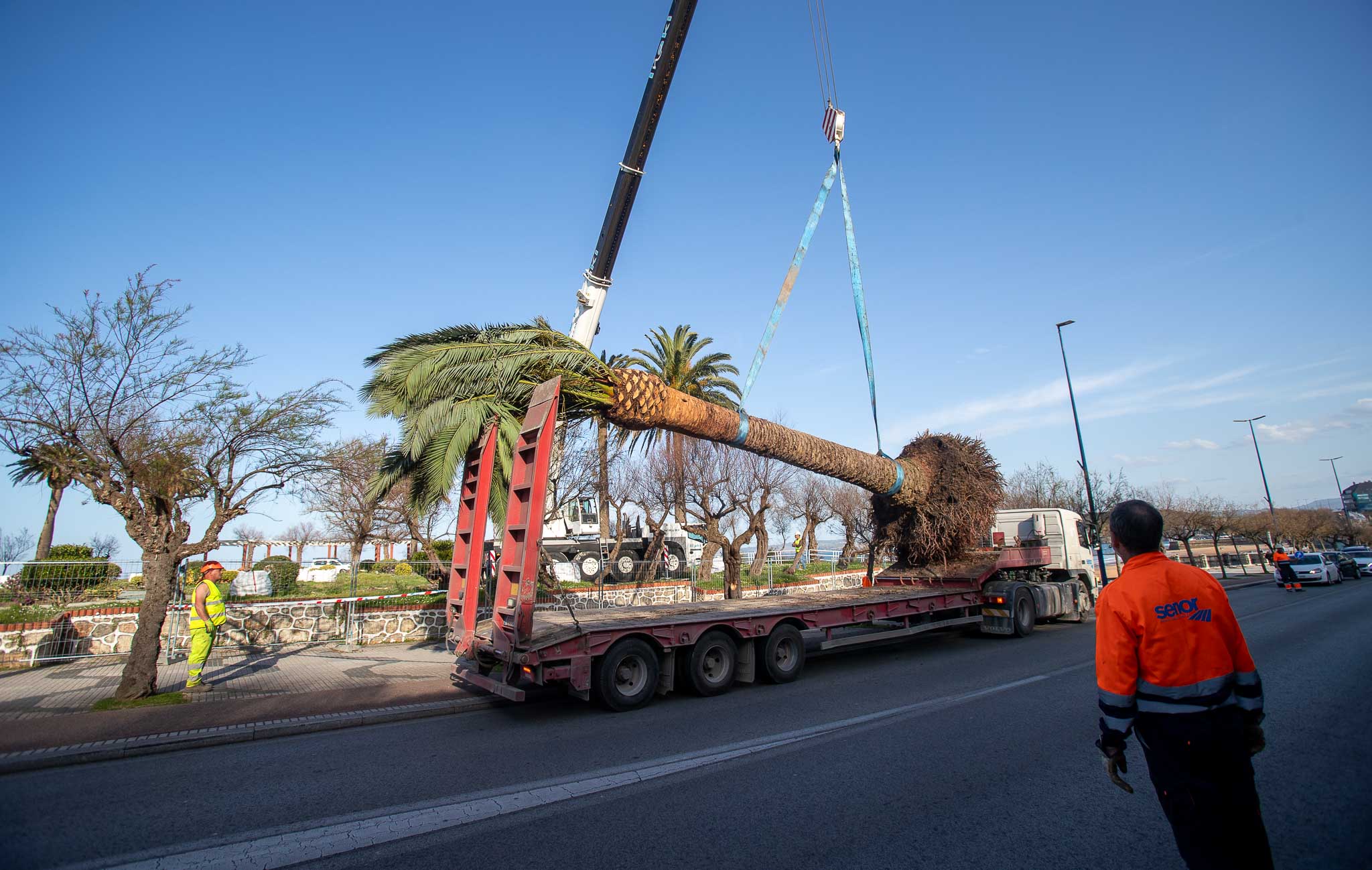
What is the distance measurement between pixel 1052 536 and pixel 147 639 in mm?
18020

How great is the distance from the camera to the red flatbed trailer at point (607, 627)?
304 inches

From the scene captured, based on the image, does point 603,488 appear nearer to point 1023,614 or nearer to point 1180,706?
point 1023,614

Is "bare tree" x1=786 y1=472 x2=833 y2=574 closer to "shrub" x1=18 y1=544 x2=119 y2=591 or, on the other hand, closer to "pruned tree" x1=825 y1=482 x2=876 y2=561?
"pruned tree" x1=825 y1=482 x2=876 y2=561

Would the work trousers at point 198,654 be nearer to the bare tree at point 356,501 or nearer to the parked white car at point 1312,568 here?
the bare tree at point 356,501

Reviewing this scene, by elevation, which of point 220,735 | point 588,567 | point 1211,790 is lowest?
point 220,735

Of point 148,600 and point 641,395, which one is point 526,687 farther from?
point 148,600

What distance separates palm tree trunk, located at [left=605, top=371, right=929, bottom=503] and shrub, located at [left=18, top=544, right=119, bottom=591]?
12.4 metres

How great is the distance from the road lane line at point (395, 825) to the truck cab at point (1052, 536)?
12.2 m

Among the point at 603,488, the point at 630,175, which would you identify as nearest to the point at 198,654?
the point at 630,175

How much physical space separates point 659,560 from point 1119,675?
24.2 metres

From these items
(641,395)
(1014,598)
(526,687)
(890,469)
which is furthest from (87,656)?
(1014,598)

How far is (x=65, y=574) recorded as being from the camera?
13.8m

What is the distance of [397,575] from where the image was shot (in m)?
30.6

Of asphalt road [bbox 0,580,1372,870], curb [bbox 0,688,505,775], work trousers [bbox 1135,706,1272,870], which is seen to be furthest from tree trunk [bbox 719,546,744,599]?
work trousers [bbox 1135,706,1272,870]
